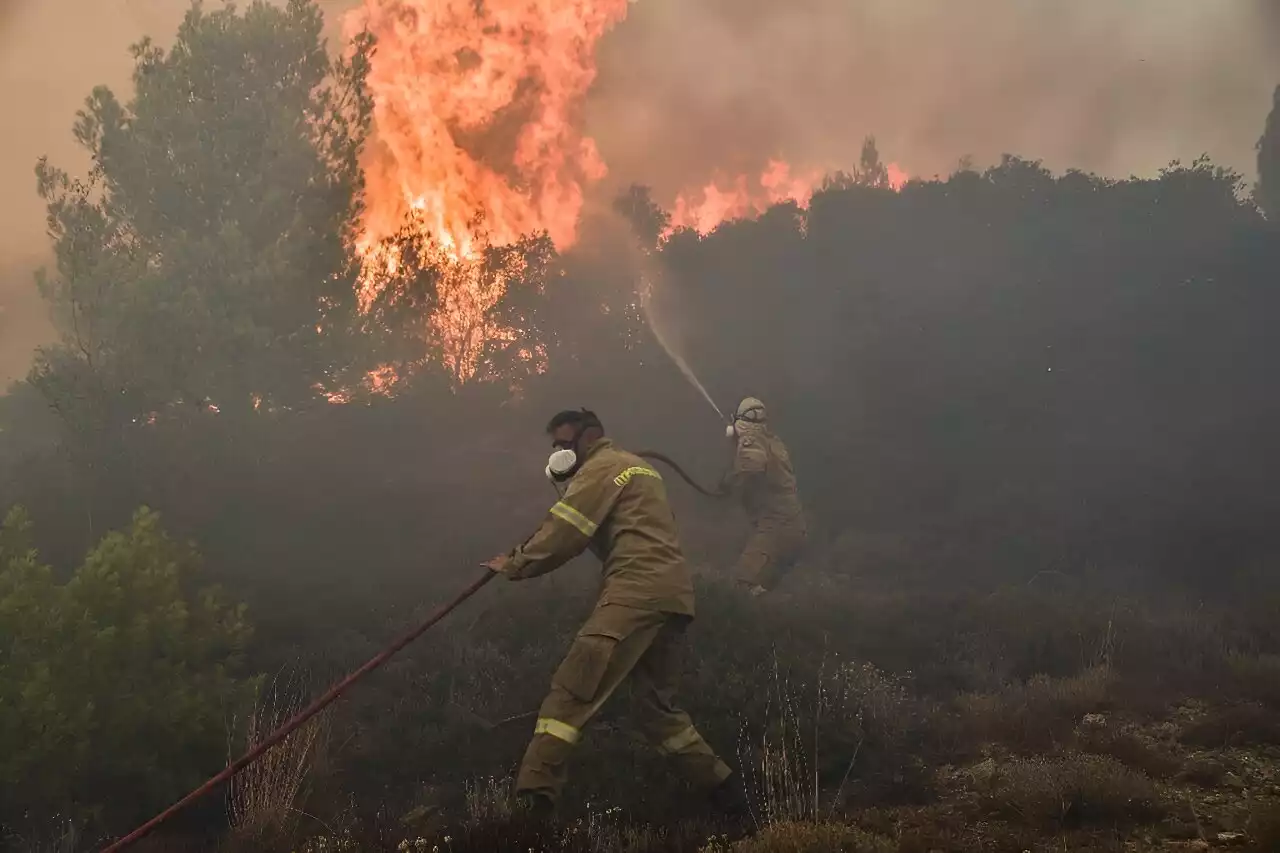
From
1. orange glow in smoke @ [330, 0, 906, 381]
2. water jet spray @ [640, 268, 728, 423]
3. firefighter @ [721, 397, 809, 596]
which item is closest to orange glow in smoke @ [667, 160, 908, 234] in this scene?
orange glow in smoke @ [330, 0, 906, 381]

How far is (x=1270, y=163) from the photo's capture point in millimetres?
25531

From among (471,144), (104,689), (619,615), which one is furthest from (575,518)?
(471,144)

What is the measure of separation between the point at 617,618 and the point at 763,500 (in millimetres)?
6034

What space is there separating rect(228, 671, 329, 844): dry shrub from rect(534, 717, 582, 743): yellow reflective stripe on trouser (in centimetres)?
151

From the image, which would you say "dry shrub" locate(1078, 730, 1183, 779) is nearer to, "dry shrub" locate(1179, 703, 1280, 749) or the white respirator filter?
"dry shrub" locate(1179, 703, 1280, 749)

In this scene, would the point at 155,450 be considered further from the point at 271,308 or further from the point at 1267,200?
the point at 1267,200

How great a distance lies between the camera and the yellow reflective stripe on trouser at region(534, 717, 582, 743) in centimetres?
447

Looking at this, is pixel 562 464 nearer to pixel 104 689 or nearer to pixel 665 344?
pixel 104 689

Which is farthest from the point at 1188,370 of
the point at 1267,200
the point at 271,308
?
the point at 271,308

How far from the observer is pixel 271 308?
596 inches

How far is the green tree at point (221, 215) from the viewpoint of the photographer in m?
13.4

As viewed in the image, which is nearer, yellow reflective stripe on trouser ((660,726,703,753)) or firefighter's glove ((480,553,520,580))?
firefighter's glove ((480,553,520,580))

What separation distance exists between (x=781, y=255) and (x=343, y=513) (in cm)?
1222

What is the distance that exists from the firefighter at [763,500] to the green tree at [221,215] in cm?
929
